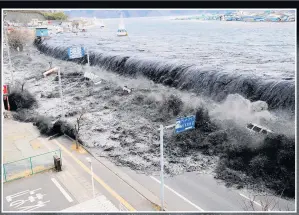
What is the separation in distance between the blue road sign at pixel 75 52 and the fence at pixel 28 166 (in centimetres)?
365

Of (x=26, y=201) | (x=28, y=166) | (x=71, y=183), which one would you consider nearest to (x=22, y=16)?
(x=28, y=166)

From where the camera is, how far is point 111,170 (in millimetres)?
10336

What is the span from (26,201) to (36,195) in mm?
285

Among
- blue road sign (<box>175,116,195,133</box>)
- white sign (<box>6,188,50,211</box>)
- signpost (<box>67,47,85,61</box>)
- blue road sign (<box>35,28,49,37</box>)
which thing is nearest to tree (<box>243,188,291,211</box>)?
blue road sign (<box>175,116,195,133</box>)

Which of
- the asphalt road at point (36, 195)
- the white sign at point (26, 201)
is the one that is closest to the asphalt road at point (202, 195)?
the asphalt road at point (36, 195)

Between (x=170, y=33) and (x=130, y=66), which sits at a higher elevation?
(x=170, y=33)

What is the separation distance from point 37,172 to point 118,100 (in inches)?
152

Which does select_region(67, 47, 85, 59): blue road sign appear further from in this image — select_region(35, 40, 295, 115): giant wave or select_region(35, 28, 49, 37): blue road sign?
select_region(35, 28, 49, 37): blue road sign

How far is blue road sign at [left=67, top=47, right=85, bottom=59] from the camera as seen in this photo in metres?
12.3

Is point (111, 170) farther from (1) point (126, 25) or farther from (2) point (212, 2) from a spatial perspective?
(2) point (212, 2)

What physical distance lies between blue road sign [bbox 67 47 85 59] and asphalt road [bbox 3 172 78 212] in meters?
4.47

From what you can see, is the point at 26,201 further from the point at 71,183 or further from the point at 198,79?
the point at 198,79

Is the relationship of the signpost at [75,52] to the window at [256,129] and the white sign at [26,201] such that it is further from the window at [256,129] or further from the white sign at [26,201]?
the window at [256,129]

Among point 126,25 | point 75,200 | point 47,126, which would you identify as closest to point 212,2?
point 126,25
